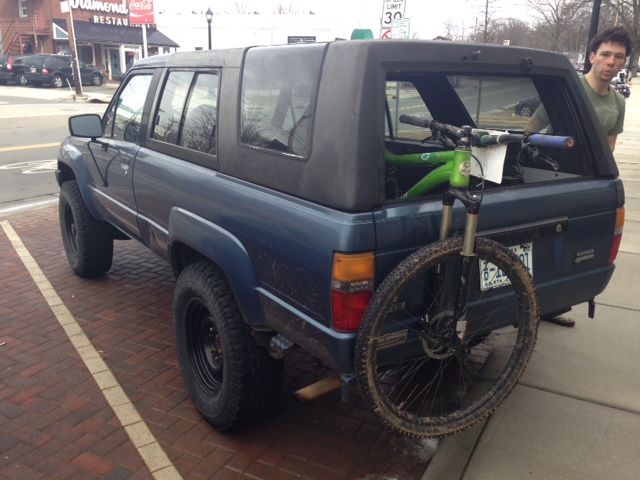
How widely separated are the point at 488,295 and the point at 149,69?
275 centimetres

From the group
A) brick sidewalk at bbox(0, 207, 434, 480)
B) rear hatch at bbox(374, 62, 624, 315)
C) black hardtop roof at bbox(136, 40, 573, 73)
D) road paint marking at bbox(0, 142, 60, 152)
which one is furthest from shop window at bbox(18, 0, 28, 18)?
rear hatch at bbox(374, 62, 624, 315)

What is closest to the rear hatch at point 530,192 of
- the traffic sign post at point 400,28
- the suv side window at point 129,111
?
the suv side window at point 129,111

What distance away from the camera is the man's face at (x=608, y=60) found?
4410 mm

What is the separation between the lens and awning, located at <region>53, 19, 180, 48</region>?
137 ft

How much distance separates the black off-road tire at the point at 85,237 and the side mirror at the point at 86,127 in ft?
2.48

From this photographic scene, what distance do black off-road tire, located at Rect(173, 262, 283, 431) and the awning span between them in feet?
141

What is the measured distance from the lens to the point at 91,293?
16.7 ft

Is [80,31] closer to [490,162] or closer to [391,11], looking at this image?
[391,11]

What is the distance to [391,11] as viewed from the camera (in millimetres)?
9914

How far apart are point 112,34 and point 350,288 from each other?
4708 centimetres

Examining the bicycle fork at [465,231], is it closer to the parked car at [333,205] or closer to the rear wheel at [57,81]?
the parked car at [333,205]

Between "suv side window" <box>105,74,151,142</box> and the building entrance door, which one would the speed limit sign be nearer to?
"suv side window" <box>105,74,151,142</box>

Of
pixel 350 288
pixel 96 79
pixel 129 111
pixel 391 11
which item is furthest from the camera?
pixel 96 79

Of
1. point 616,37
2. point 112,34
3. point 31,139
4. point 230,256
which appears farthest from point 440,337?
point 112,34
